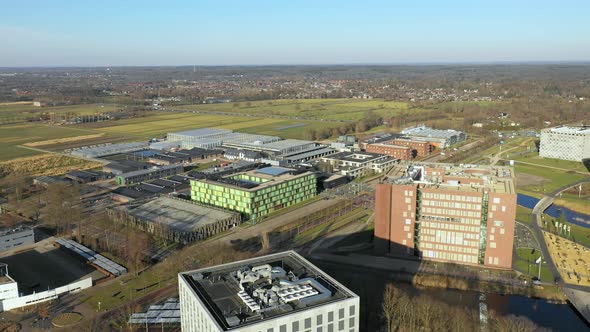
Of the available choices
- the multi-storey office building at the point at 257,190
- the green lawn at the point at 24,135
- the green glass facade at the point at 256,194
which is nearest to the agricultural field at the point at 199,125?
the green lawn at the point at 24,135

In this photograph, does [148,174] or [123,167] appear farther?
[123,167]

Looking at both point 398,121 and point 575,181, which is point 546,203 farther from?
point 398,121

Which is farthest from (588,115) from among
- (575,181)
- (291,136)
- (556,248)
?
(556,248)

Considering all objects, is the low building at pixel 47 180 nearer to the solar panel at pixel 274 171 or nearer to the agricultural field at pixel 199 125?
the solar panel at pixel 274 171

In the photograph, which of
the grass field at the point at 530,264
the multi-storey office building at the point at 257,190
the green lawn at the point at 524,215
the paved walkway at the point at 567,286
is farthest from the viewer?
the multi-storey office building at the point at 257,190

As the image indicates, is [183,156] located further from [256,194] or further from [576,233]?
[576,233]

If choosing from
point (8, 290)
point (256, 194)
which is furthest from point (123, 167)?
point (8, 290)

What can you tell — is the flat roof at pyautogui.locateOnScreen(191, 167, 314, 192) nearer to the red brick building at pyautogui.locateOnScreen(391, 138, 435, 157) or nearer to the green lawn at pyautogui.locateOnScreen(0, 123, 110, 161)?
the red brick building at pyautogui.locateOnScreen(391, 138, 435, 157)
